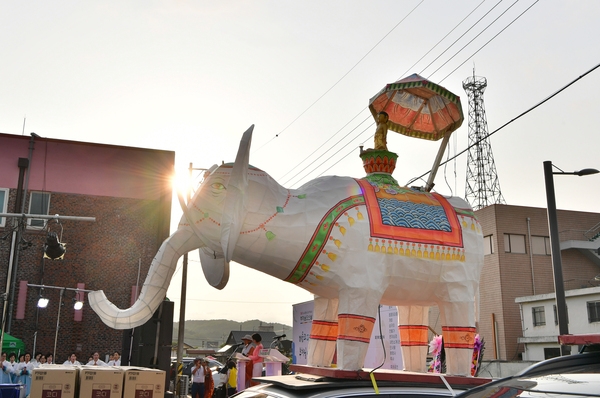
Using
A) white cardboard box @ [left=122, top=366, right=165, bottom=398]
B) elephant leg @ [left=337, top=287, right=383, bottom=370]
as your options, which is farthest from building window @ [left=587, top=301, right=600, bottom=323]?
elephant leg @ [left=337, top=287, right=383, bottom=370]

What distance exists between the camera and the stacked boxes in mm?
6930

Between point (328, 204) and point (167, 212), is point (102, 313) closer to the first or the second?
point (328, 204)

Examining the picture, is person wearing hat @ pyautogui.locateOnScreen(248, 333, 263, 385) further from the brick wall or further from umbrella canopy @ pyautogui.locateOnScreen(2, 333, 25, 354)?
the brick wall

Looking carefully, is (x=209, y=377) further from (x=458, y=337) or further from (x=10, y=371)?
(x=458, y=337)

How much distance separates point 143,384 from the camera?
724 cm

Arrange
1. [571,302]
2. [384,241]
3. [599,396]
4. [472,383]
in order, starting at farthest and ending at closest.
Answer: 1. [571,302]
2. [384,241]
3. [472,383]
4. [599,396]

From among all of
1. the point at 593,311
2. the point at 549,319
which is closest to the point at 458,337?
the point at 593,311

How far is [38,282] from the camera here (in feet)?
73.9

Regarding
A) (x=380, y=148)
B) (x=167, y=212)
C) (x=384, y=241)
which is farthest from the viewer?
(x=167, y=212)

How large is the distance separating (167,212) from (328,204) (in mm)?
17330

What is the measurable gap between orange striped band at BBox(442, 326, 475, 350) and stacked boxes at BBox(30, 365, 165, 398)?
344cm

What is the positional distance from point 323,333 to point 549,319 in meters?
26.1

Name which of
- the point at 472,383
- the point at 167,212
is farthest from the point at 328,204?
the point at 167,212

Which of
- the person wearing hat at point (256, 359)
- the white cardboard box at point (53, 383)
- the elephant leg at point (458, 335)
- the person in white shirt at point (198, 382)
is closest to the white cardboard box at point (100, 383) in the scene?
the white cardboard box at point (53, 383)
